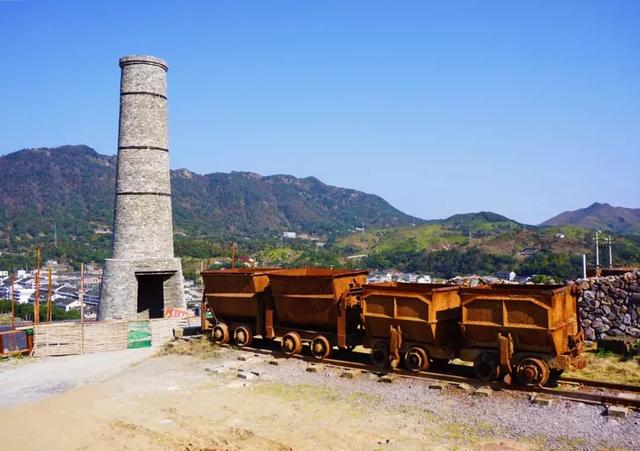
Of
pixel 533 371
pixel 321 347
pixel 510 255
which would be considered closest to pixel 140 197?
pixel 321 347

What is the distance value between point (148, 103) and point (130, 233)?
5.18 metres

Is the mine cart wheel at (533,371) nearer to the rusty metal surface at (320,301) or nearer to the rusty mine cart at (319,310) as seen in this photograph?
the rusty mine cart at (319,310)

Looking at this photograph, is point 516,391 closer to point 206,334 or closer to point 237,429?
point 237,429

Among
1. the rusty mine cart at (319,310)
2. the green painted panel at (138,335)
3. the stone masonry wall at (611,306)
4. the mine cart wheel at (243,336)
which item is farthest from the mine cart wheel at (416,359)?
the green painted panel at (138,335)

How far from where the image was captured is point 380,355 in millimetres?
12453

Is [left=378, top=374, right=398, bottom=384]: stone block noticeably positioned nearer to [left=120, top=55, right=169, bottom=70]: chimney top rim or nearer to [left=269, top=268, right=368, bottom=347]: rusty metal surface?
[left=269, top=268, right=368, bottom=347]: rusty metal surface

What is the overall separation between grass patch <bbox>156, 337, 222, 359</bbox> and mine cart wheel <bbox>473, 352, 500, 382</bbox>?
7.16m

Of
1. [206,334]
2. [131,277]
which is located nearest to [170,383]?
[206,334]

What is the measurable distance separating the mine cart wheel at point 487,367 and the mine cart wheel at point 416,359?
1047 mm

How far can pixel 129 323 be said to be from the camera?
17266 millimetres

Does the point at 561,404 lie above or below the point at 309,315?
below

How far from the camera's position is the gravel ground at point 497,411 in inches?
317

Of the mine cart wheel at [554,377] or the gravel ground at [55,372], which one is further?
the gravel ground at [55,372]

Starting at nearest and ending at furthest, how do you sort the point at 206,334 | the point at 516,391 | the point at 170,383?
the point at 516,391 < the point at 170,383 < the point at 206,334
